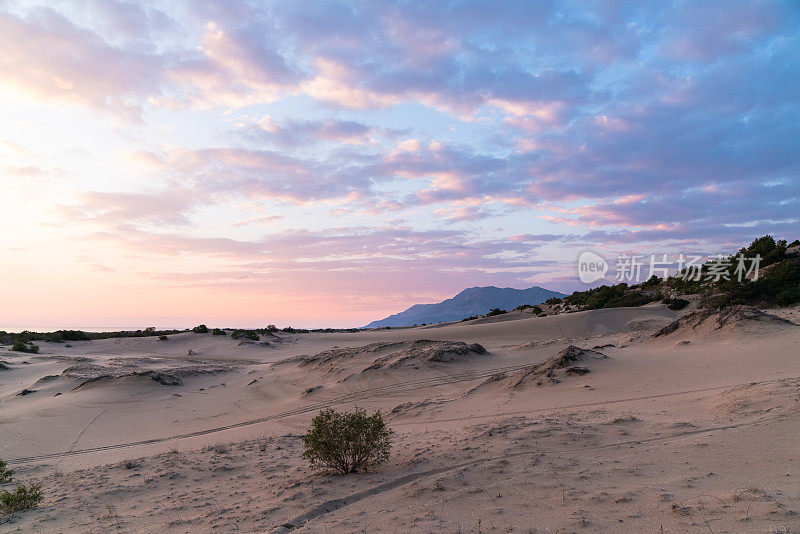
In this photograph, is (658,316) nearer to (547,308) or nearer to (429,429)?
(547,308)

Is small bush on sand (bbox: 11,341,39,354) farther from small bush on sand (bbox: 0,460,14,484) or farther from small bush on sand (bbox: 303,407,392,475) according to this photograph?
small bush on sand (bbox: 303,407,392,475)

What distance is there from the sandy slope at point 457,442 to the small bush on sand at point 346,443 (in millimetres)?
270

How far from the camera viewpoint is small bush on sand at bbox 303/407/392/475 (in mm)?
5879

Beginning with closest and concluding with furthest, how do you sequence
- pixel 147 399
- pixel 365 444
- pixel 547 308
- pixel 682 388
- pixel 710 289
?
1. pixel 365 444
2. pixel 682 388
3. pixel 147 399
4. pixel 710 289
5. pixel 547 308

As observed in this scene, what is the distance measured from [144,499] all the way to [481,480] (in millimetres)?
4406

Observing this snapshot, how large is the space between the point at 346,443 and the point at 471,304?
14955cm

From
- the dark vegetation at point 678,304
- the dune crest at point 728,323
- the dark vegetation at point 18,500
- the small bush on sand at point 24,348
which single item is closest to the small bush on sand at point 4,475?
the dark vegetation at point 18,500

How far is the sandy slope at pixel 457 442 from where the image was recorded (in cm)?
406

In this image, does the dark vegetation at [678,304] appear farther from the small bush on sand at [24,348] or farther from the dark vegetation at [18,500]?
the small bush on sand at [24,348]

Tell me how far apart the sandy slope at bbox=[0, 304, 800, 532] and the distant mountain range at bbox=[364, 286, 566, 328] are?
118105mm

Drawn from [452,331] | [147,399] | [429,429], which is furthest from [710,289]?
[147,399]

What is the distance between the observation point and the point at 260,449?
26.5ft

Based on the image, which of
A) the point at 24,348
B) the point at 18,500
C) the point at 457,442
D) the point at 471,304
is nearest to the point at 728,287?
the point at 457,442

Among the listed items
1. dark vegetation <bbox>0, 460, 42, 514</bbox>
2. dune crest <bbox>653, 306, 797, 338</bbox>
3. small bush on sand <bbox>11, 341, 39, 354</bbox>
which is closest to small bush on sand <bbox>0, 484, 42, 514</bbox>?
dark vegetation <bbox>0, 460, 42, 514</bbox>
